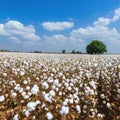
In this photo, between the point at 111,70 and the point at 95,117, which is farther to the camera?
the point at 111,70

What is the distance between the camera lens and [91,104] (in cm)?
789

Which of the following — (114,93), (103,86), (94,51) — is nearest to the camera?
(114,93)

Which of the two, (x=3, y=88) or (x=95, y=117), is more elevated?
(x=3, y=88)

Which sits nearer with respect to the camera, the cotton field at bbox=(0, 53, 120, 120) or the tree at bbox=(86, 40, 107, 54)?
the cotton field at bbox=(0, 53, 120, 120)

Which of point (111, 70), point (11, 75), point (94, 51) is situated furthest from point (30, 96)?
point (94, 51)

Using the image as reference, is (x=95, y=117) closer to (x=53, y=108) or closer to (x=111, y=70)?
(x=53, y=108)

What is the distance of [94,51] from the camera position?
80.2 meters

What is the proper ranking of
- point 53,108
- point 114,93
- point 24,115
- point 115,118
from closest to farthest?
point 24,115, point 53,108, point 115,118, point 114,93

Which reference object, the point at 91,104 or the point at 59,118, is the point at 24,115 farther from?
the point at 91,104

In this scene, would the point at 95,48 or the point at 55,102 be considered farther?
the point at 95,48

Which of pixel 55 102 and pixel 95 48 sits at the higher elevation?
pixel 95 48

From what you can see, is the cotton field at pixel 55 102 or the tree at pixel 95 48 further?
the tree at pixel 95 48

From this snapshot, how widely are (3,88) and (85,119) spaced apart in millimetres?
2431

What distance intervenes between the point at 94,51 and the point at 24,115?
7461cm
